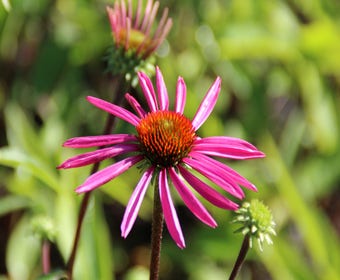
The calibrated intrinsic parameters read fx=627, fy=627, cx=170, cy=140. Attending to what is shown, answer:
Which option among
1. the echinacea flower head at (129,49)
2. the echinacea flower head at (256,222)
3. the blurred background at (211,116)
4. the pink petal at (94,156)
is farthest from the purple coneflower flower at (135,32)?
the blurred background at (211,116)

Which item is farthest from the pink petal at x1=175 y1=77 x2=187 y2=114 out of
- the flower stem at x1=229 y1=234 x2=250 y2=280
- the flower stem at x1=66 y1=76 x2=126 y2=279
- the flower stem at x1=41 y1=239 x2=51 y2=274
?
the flower stem at x1=41 y1=239 x2=51 y2=274

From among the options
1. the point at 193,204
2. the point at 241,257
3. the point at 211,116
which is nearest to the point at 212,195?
the point at 193,204

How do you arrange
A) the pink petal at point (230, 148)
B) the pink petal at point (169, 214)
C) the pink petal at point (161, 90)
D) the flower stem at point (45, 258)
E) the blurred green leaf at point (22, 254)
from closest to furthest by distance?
the pink petal at point (169, 214), the pink petal at point (230, 148), the pink petal at point (161, 90), the flower stem at point (45, 258), the blurred green leaf at point (22, 254)

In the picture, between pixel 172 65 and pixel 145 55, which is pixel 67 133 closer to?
pixel 172 65

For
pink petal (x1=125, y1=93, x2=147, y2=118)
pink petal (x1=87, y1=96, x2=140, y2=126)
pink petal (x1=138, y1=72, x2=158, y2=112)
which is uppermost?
pink petal (x1=138, y1=72, x2=158, y2=112)

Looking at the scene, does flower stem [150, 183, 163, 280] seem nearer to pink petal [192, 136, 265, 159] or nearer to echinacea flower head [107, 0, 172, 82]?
pink petal [192, 136, 265, 159]

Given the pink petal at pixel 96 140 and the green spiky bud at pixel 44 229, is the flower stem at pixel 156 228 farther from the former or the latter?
the green spiky bud at pixel 44 229

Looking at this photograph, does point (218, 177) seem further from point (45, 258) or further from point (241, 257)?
point (45, 258)
